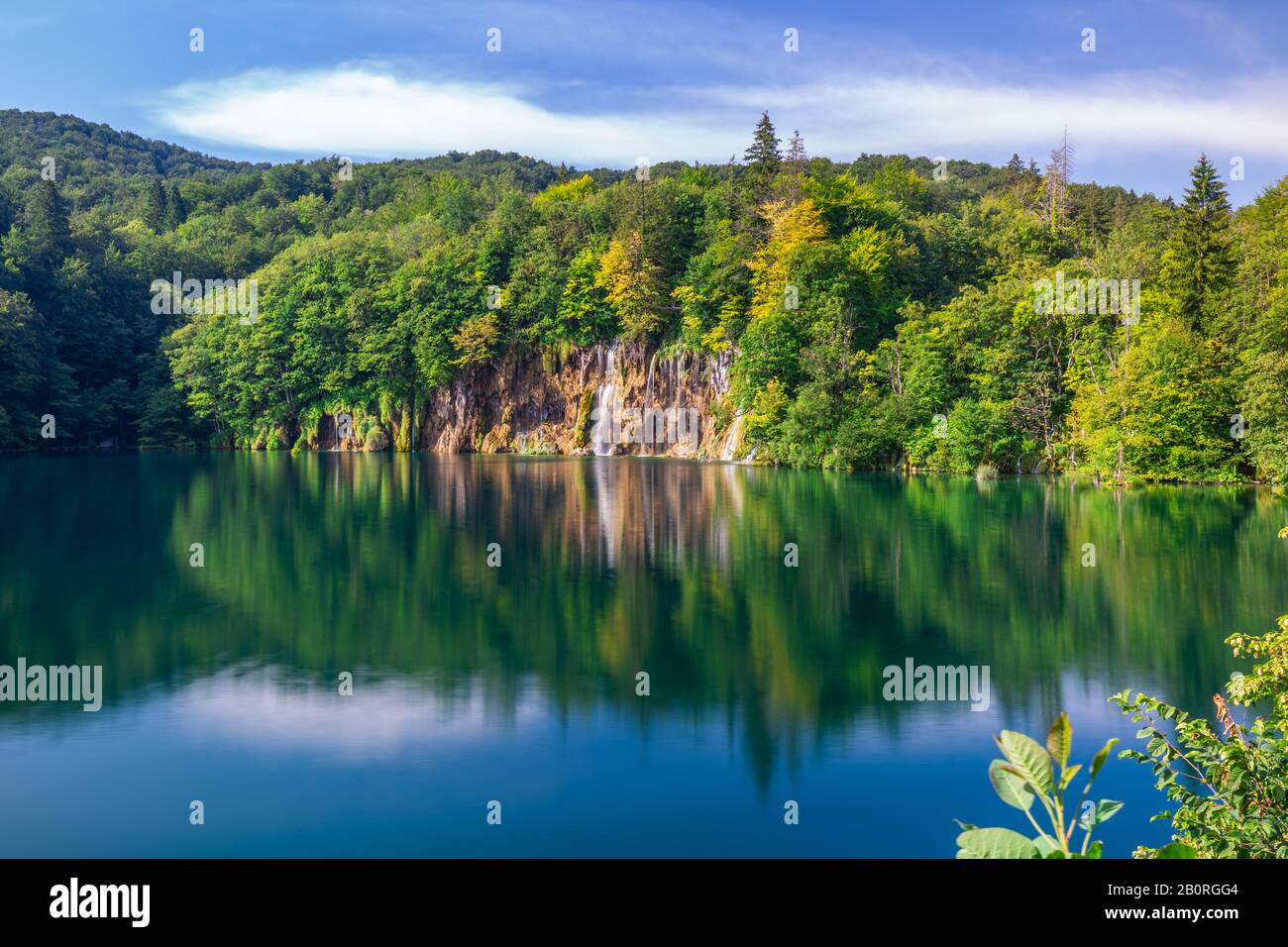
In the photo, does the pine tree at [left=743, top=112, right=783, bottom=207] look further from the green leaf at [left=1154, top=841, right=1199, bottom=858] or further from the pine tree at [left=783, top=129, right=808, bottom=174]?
the green leaf at [left=1154, top=841, right=1199, bottom=858]

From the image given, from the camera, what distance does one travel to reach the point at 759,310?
180 ft

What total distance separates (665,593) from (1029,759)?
1540cm

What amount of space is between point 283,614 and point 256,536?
9608mm

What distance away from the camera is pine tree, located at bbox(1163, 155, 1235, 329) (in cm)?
4106

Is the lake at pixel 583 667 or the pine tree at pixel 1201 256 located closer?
the lake at pixel 583 667

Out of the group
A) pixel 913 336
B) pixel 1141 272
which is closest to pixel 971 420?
pixel 913 336

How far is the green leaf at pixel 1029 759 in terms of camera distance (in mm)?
3094

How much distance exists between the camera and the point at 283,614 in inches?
682

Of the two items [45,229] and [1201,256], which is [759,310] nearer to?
[1201,256]

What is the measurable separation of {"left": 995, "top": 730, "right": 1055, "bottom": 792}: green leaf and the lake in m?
5.66

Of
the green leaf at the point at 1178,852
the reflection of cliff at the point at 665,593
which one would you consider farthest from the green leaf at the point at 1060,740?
the reflection of cliff at the point at 665,593

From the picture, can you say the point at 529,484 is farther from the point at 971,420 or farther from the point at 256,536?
the point at 971,420

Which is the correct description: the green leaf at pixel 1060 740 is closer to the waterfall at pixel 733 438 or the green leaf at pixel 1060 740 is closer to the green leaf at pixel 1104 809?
the green leaf at pixel 1104 809

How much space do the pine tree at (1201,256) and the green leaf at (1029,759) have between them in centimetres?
4343
